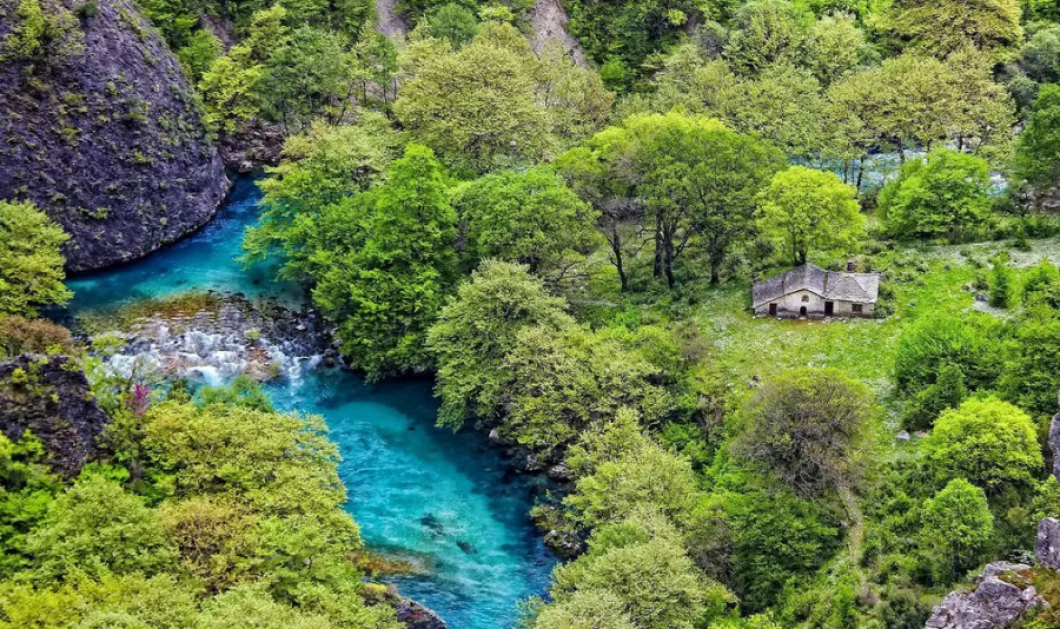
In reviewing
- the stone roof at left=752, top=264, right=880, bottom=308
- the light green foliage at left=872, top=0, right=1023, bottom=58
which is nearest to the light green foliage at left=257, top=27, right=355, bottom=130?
the stone roof at left=752, top=264, right=880, bottom=308

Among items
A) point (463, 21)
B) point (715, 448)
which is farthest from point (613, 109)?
point (715, 448)

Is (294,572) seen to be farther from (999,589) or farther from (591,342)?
(999,589)

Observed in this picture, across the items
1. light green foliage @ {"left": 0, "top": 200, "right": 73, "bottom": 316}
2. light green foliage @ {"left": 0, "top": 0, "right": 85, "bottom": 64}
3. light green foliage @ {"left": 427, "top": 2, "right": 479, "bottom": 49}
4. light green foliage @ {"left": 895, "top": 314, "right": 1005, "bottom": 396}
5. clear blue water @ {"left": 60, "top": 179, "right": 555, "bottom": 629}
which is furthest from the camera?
light green foliage @ {"left": 427, "top": 2, "right": 479, "bottom": 49}

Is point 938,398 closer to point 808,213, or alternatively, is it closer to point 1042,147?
point 808,213

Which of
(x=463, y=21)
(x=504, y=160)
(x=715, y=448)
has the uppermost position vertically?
(x=463, y=21)

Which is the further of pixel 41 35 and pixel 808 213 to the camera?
pixel 41 35

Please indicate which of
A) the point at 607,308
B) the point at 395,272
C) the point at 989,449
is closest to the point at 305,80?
the point at 395,272

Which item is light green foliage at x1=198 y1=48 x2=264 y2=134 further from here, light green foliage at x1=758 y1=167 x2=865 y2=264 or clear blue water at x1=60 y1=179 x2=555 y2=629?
light green foliage at x1=758 y1=167 x2=865 y2=264
